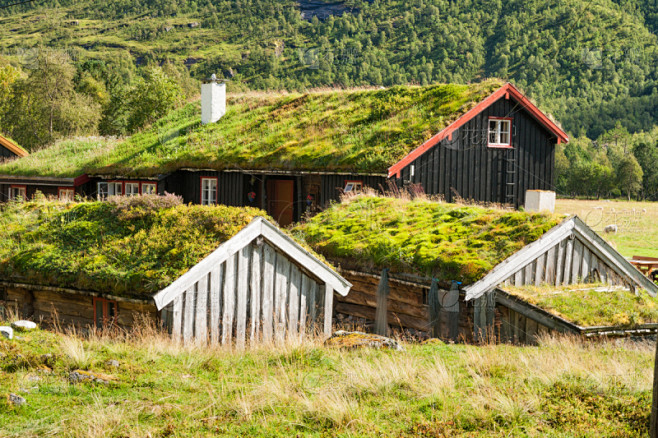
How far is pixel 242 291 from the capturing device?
492 inches

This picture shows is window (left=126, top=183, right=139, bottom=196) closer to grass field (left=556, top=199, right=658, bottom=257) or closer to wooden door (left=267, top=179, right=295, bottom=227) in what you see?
wooden door (left=267, top=179, right=295, bottom=227)

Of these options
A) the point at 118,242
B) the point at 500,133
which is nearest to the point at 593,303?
the point at 118,242

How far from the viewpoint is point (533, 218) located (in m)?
15.0

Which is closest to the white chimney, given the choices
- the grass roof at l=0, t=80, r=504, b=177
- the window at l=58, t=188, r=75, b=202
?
the grass roof at l=0, t=80, r=504, b=177

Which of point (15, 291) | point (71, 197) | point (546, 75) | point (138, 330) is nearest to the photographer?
point (138, 330)

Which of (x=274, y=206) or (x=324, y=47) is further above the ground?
(x=324, y=47)

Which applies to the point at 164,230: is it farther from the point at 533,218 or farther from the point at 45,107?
the point at 45,107

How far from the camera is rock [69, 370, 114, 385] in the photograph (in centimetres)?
805

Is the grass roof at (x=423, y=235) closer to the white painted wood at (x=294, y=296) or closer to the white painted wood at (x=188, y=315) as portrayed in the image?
the white painted wood at (x=294, y=296)

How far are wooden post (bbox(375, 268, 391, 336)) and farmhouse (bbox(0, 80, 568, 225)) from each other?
22.3ft

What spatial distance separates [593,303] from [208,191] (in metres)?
17.7

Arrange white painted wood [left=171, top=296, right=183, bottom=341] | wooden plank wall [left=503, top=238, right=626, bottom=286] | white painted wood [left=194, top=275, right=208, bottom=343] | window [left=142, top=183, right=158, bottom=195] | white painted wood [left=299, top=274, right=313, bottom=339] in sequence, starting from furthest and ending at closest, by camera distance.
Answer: window [left=142, top=183, right=158, bottom=195] → wooden plank wall [left=503, top=238, right=626, bottom=286] → white painted wood [left=299, top=274, right=313, bottom=339] → white painted wood [left=194, top=275, right=208, bottom=343] → white painted wood [left=171, top=296, right=183, bottom=341]

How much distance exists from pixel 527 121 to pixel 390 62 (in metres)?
135

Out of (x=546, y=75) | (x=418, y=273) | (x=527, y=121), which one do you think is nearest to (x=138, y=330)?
(x=418, y=273)
